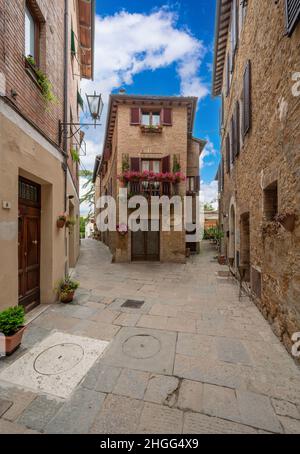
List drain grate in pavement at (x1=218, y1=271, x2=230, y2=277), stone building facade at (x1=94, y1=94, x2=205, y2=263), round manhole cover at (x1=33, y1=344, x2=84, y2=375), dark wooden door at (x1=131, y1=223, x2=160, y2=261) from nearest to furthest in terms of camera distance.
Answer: round manhole cover at (x1=33, y1=344, x2=84, y2=375)
drain grate in pavement at (x1=218, y1=271, x2=230, y2=277)
stone building facade at (x1=94, y1=94, x2=205, y2=263)
dark wooden door at (x1=131, y1=223, x2=160, y2=261)

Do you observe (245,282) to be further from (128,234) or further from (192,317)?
(128,234)

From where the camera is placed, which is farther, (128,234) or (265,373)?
(128,234)

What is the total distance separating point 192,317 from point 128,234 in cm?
747

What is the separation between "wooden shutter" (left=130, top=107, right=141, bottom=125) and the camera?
38.8 feet

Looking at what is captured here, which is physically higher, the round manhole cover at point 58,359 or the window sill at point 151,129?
the window sill at point 151,129

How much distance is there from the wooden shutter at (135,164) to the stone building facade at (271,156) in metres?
5.74

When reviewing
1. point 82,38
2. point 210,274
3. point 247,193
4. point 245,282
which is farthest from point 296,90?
point 82,38

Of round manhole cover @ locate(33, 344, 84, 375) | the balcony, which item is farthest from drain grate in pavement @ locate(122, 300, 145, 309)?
the balcony

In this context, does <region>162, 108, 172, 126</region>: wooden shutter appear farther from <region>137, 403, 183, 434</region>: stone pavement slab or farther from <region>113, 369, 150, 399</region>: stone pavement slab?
<region>137, 403, 183, 434</region>: stone pavement slab

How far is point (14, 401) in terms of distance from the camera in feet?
7.69

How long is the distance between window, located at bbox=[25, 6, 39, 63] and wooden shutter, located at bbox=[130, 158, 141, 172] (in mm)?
7016

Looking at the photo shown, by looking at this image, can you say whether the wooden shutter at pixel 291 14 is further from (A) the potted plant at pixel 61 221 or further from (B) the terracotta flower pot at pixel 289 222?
(A) the potted plant at pixel 61 221

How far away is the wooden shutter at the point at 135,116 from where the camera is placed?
1181 cm

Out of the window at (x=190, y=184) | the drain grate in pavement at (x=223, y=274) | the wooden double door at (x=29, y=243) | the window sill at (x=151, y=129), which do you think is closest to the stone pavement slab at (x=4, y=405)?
the wooden double door at (x=29, y=243)
